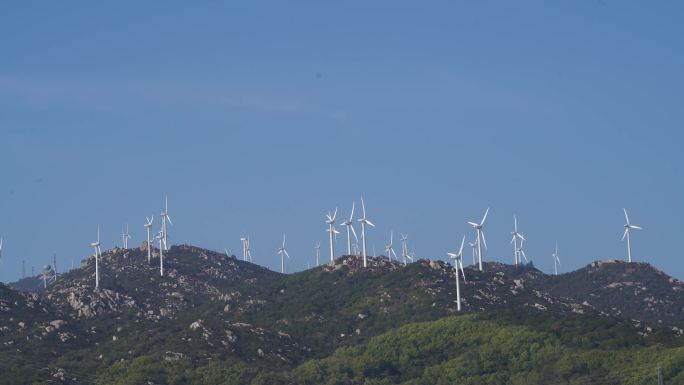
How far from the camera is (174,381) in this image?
19600 centimetres

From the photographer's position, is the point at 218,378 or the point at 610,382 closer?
the point at 610,382

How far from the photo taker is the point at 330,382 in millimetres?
197250

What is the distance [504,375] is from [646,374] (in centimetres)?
2319

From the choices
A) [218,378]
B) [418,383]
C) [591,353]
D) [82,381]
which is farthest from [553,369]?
[82,381]

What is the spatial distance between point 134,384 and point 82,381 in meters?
8.17

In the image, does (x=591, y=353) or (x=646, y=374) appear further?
(x=591, y=353)

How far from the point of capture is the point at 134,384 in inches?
7549

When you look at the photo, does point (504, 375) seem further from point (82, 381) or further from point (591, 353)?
point (82, 381)

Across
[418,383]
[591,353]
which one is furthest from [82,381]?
[591,353]

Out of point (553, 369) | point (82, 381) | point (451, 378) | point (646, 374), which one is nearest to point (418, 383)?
point (451, 378)

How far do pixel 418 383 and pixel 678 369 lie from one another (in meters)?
37.9

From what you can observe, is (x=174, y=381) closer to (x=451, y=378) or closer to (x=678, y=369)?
(x=451, y=378)

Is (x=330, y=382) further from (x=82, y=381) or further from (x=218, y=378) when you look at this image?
(x=82, y=381)

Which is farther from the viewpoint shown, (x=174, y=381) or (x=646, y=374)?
(x=174, y=381)
